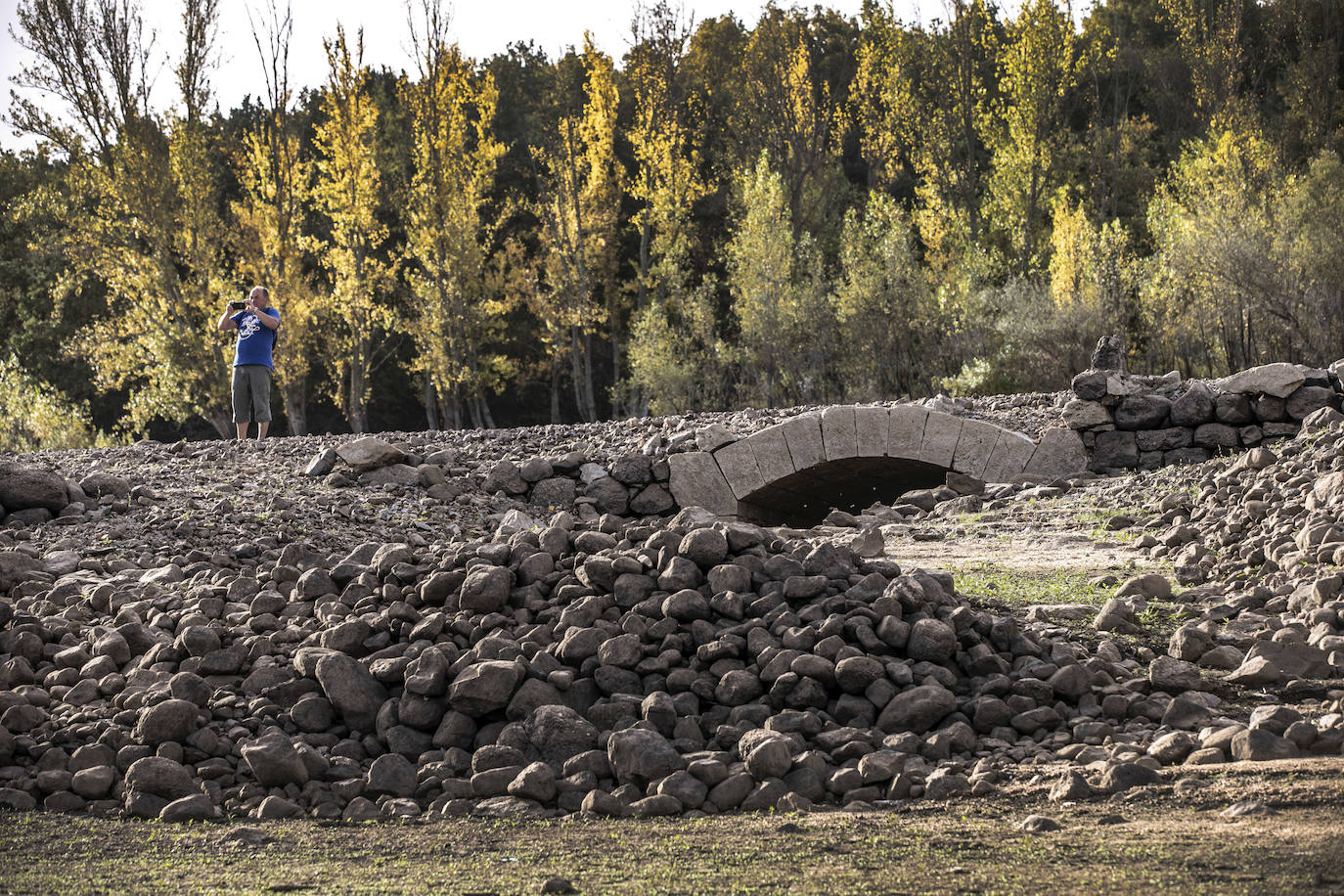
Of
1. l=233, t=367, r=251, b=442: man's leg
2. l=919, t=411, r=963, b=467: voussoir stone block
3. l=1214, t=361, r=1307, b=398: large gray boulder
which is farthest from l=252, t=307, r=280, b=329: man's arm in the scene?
l=1214, t=361, r=1307, b=398: large gray boulder

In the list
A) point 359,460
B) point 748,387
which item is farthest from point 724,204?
point 359,460

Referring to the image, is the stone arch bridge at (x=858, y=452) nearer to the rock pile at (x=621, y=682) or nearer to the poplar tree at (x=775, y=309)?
the rock pile at (x=621, y=682)

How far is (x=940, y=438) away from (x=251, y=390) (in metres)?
7.31

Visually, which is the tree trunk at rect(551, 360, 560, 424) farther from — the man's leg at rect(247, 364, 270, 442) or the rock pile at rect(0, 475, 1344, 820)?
the rock pile at rect(0, 475, 1344, 820)

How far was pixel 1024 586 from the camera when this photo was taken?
256 inches

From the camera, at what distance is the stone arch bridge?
1079 cm

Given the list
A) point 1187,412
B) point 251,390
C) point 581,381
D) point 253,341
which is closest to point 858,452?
point 1187,412

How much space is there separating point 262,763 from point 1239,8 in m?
26.5

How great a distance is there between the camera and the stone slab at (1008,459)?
10.9 m

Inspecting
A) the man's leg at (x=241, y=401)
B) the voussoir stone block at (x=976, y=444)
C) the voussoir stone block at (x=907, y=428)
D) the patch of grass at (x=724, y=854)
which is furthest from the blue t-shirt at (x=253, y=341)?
the patch of grass at (x=724, y=854)

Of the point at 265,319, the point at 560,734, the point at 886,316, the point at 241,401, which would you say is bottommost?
the point at 560,734

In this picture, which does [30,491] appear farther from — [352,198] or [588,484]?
[352,198]

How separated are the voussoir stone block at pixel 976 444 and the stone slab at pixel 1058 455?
43 centimetres

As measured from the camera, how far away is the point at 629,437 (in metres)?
11.6
